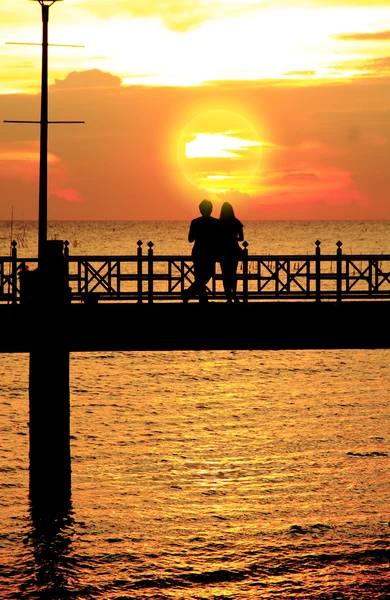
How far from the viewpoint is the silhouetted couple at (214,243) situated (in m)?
20.5

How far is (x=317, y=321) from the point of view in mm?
17375

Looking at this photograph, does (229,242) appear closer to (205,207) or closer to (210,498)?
Result: (205,207)

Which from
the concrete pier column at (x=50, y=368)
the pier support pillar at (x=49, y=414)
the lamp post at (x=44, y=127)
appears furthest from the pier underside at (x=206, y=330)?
the lamp post at (x=44, y=127)

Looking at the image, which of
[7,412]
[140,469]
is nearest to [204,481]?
[140,469]

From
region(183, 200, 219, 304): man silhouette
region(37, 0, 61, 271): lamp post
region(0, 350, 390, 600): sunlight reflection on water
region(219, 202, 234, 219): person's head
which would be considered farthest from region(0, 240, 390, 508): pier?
region(37, 0, 61, 271): lamp post

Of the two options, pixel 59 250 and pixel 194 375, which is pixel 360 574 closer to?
pixel 59 250

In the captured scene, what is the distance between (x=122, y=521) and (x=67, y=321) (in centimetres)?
399

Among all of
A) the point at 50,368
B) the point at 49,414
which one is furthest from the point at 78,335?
the point at 49,414

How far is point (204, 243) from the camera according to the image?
2067 cm

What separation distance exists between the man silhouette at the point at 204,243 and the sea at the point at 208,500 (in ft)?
→ 13.6

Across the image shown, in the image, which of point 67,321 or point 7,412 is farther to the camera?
point 7,412

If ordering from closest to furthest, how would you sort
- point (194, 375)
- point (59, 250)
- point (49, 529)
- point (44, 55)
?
point (59, 250), point (49, 529), point (44, 55), point (194, 375)

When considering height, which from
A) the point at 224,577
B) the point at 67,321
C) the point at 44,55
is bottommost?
the point at 224,577

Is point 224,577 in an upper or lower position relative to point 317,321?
lower
